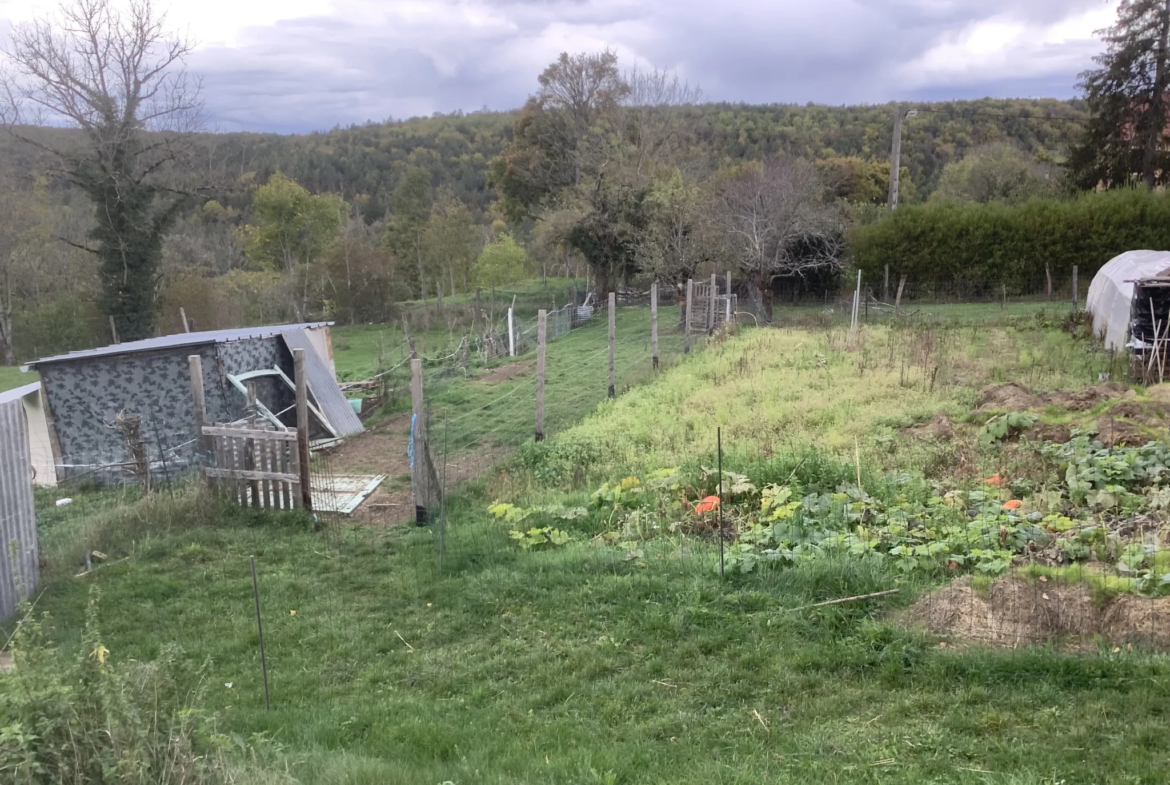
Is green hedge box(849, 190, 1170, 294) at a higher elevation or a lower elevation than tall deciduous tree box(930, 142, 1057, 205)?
lower

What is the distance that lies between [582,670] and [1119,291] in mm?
14011

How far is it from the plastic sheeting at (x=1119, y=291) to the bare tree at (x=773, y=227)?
897 centimetres

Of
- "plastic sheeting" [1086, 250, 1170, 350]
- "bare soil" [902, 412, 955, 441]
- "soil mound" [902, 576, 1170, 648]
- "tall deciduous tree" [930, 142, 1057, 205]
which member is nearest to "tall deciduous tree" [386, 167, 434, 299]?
"tall deciduous tree" [930, 142, 1057, 205]

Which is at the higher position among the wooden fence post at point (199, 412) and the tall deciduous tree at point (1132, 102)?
the tall deciduous tree at point (1132, 102)

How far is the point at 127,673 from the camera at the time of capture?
2783 millimetres

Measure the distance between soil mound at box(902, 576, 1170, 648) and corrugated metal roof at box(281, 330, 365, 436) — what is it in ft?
32.2

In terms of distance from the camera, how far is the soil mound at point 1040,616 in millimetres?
3887

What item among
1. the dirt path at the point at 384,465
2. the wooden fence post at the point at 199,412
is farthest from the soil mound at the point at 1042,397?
the wooden fence post at the point at 199,412

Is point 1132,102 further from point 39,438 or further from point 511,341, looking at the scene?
point 39,438

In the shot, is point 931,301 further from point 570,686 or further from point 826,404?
point 570,686

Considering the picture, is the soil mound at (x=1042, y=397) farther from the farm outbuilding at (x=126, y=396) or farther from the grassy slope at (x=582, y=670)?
the farm outbuilding at (x=126, y=396)

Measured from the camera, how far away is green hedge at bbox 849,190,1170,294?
25062 mm

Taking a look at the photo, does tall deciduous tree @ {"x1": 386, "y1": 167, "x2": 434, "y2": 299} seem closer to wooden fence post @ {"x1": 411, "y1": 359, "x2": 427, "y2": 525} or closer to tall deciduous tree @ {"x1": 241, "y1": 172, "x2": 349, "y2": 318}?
tall deciduous tree @ {"x1": 241, "y1": 172, "x2": 349, "y2": 318}

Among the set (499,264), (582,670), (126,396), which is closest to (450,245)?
(499,264)
